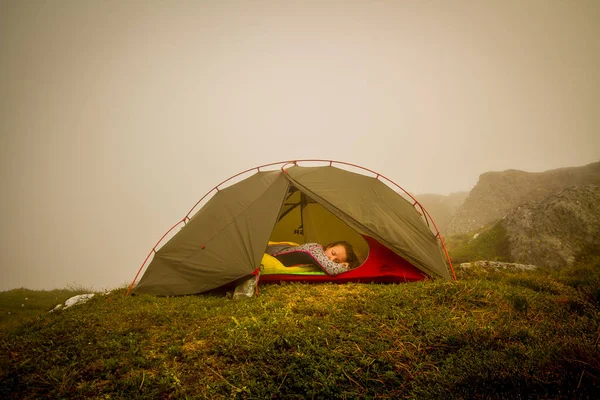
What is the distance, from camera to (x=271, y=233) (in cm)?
571

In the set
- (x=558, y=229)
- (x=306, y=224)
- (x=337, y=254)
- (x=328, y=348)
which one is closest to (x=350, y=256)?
(x=337, y=254)

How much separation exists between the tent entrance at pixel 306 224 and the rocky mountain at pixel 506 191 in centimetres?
1195

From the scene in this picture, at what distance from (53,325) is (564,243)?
11648mm

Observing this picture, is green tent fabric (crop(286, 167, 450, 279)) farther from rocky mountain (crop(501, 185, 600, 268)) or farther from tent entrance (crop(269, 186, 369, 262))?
rocky mountain (crop(501, 185, 600, 268))

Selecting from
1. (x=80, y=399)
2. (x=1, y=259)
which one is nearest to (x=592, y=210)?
(x=80, y=399)

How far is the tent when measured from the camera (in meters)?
5.23

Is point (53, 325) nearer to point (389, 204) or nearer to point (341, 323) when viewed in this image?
point (341, 323)

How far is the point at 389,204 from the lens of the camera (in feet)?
20.6

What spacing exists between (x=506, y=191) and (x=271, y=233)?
1866 centimetres

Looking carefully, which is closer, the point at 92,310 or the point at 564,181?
the point at 92,310

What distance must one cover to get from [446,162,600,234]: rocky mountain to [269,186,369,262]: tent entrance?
470 inches

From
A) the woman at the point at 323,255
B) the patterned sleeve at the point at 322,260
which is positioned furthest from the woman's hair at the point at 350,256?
the patterned sleeve at the point at 322,260

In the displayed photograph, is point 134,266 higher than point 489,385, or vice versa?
point 489,385

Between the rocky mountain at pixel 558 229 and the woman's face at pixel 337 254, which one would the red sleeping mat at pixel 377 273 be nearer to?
the woman's face at pixel 337 254
